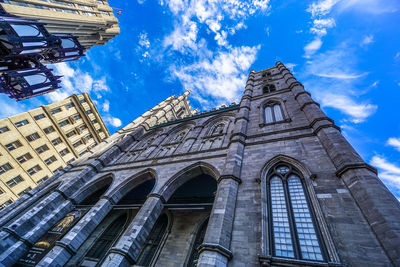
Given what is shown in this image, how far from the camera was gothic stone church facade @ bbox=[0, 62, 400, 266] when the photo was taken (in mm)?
4977

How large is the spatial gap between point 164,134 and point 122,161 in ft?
16.0

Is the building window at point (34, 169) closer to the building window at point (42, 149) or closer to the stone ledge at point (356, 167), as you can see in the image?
the building window at point (42, 149)

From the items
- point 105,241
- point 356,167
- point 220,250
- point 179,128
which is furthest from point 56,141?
point 356,167

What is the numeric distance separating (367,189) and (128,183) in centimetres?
1220

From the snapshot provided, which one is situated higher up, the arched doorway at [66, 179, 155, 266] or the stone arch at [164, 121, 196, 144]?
the stone arch at [164, 121, 196, 144]

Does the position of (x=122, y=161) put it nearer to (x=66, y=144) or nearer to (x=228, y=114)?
(x=228, y=114)

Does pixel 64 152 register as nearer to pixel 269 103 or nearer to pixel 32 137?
pixel 32 137

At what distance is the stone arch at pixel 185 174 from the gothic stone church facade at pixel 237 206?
0.06 metres

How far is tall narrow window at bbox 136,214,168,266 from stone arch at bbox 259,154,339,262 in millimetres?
6812

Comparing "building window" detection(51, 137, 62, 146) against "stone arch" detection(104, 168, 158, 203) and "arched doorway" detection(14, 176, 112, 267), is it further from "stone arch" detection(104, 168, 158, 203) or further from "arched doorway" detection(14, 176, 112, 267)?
"stone arch" detection(104, 168, 158, 203)

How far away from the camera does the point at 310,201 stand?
6273mm

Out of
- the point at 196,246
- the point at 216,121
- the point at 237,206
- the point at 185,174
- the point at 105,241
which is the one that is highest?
the point at 216,121

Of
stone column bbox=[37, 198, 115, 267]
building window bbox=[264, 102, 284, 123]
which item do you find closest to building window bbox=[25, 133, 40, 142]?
stone column bbox=[37, 198, 115, 267]

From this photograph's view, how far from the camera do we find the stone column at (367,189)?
13.8 ft
